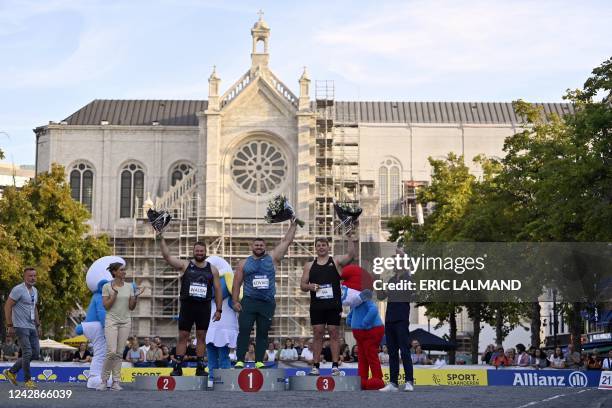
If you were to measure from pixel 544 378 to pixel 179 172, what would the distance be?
5801 cm

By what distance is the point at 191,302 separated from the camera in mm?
18672

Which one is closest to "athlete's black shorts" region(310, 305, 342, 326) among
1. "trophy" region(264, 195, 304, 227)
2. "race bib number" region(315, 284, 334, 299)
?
"race bib number" region(315, 284, 334, 299)

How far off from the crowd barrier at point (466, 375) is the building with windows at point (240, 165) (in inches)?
1789

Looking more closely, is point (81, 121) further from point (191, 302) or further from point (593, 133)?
point (191, 302)

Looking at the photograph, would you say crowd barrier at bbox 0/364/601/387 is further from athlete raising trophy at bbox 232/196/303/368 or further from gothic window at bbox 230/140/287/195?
gothic window at bbox 230/140/287/195

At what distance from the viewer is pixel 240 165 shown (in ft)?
266

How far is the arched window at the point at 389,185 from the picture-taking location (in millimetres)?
87375

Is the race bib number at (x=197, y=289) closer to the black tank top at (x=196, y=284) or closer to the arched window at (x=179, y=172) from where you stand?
the black tank top at (x=196, y=284)

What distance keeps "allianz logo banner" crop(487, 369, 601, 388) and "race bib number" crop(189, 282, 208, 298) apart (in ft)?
39.5

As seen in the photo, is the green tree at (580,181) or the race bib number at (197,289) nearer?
the race bib number at (197,289)

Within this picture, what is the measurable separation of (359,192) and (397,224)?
80.2 feet

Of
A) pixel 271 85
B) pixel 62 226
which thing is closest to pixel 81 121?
pixel 271 85

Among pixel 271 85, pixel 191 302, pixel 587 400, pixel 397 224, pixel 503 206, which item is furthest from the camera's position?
pixel 271 85

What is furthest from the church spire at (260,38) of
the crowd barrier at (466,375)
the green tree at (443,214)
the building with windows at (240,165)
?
the crowd barrier at (466,375)
